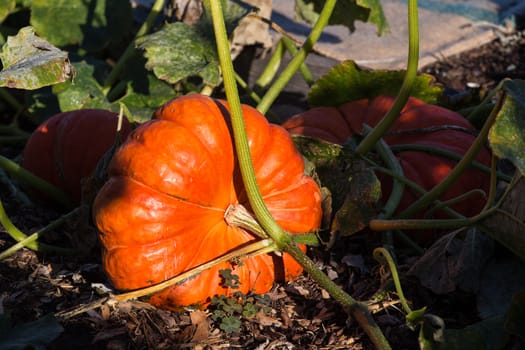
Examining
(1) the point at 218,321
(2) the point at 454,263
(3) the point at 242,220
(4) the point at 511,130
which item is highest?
(4) the point at 511,130

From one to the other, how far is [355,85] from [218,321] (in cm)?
118

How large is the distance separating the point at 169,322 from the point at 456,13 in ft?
13.2

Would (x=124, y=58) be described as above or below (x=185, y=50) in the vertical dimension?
below

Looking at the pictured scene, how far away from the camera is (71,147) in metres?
2.64

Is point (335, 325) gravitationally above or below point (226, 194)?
below

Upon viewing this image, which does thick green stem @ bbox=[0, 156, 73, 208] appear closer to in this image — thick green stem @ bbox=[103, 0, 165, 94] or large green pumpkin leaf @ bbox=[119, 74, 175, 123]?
large green pumpkin leaf @ bbox=[119, 74, 175, 123]

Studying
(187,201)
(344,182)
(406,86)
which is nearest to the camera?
(187,201)

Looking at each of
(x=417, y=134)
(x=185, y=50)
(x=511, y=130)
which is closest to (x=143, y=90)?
(x=185, y=50)

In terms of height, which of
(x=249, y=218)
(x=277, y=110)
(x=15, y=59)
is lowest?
(x=277, y=110)

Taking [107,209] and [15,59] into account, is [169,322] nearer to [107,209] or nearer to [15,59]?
[107,209]

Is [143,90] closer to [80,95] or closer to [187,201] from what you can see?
[80,95]

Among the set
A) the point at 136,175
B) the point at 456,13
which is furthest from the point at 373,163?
the point at 456,13

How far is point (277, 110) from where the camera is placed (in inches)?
150

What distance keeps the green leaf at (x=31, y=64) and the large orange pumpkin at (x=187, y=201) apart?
0.91 feet
